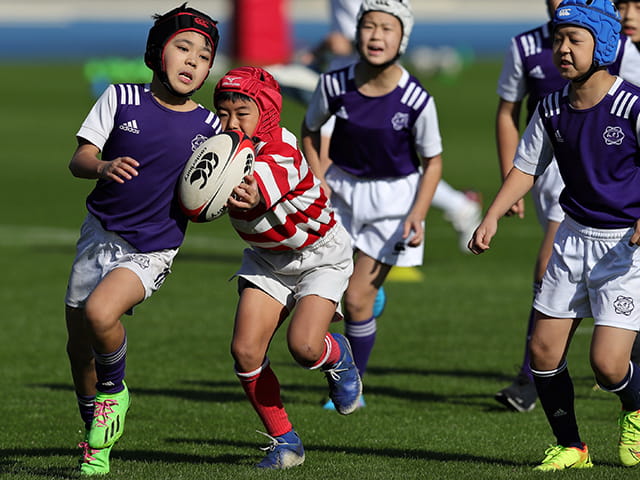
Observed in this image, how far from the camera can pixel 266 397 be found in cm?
598

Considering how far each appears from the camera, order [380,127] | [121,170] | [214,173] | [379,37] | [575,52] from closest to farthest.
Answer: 1. [121,170]
2. [214,173]
3. [575,52]
4. [379,37]
5. [380,127]

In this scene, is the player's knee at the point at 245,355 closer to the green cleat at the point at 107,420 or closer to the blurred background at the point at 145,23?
the green cleat at the point at 107,420

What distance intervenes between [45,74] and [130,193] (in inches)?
2231

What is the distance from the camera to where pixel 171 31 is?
5707 millimetres

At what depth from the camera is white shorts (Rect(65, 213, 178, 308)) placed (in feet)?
18.8

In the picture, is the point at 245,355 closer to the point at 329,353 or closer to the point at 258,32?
the point at 329,353

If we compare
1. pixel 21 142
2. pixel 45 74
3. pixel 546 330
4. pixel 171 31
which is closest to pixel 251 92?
pixel 171 31

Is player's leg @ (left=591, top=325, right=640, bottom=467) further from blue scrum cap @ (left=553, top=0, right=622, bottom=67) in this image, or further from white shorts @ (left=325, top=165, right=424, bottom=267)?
white shorts @ (left=325, top=165, right=424, bottom=267)

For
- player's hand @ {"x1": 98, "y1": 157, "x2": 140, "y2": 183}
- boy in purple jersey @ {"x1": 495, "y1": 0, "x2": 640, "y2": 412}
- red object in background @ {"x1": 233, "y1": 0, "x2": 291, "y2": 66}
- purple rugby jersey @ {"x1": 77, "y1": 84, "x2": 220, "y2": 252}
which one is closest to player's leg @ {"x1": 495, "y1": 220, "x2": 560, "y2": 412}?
boy in purple jersey @ {"x1": 495, "y1": 0, "x2": 640, "y2": 412}

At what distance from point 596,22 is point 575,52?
172mm

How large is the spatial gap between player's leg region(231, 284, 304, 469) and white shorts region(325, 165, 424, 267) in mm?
1660

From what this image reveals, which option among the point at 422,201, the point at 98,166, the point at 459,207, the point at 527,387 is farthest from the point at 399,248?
the point at 459,207

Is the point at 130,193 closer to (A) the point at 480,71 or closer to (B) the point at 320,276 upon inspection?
(B) the point at 320,276

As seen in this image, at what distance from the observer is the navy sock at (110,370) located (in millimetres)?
5652
